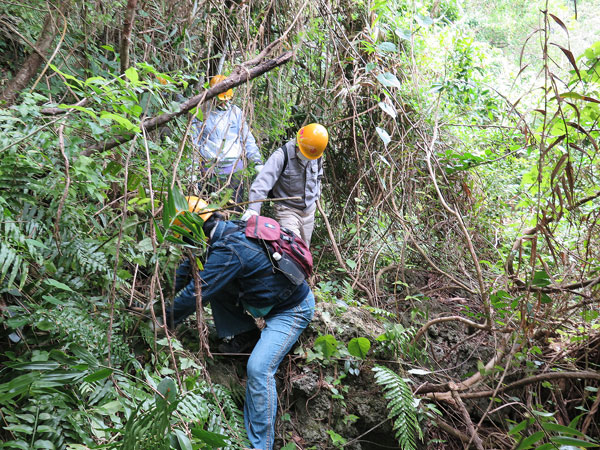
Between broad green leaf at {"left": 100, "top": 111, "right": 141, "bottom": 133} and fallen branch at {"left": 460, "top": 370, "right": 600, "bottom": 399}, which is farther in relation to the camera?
fallen branch at {"left": 460, "top": 370, "right": 600, "bottom": 399}

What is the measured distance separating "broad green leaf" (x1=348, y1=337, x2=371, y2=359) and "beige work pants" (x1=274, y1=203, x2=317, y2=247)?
57.8 inches

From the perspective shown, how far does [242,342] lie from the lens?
11.4ft

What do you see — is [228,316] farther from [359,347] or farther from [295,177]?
[295,177]

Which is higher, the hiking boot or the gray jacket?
the gray jacket

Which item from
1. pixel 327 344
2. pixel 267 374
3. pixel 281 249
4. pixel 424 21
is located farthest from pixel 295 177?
pixel 267 374

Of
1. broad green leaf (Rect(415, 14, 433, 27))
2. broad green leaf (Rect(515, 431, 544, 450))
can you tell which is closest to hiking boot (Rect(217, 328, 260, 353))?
broad green leaf (Rect(515, 431, 544, 450))

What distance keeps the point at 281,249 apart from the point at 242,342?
887 millimetres

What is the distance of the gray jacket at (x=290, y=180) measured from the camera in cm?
423

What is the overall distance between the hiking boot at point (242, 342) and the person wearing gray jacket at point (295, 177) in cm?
123

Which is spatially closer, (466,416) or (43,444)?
(43,444)

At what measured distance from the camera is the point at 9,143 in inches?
77.7

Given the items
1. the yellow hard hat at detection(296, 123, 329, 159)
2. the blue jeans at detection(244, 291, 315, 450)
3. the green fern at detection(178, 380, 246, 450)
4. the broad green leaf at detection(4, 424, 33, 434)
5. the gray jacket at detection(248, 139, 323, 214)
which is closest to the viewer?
the broad green leaf at detection(4, 424, 33, 434)

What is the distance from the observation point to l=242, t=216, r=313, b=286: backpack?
3.07 metres

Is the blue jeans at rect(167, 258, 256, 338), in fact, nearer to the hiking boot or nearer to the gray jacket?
the hiking boot
